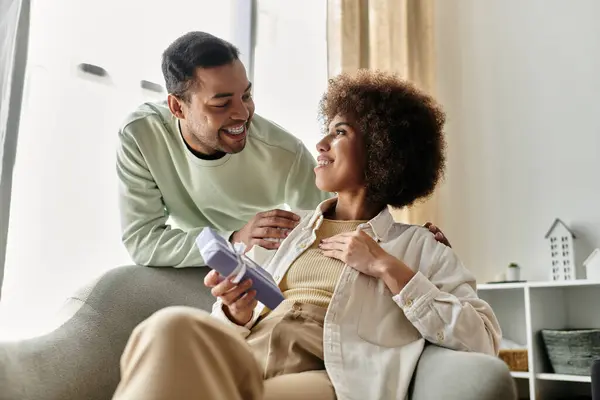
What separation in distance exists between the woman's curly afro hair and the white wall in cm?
147

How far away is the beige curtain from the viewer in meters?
2.85

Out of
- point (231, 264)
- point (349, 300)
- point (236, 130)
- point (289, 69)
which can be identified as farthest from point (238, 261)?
point (289, 69)

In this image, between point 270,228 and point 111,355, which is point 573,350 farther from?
point 111,355

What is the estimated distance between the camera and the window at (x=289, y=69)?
9.35ft

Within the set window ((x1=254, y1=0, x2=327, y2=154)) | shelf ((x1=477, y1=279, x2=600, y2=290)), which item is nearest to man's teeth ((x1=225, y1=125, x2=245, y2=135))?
window ((x1=254, y1=0, x2=327, y2=154))

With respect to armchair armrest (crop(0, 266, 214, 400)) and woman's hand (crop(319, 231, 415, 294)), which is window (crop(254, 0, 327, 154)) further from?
woman's hand (crop(319, 231, 415, 294))

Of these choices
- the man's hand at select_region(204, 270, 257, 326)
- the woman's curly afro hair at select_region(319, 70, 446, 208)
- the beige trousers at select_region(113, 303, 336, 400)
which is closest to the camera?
the beige trousers at select_region(113, 303, 336, 400)

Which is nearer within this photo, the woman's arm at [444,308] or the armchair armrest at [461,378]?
the armchair armrest at [461,378]

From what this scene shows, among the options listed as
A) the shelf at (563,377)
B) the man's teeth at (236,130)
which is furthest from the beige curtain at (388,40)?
the man's teeth at (236,130)

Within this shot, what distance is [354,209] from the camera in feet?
5.13

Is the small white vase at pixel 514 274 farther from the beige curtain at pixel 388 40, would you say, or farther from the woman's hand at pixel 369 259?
the woman's hand at pixel 369 259

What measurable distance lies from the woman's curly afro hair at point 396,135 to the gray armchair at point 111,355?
427 mm

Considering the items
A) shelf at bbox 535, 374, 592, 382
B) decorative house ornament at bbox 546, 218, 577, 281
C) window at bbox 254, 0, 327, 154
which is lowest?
shelf at bbox 535, 374, 592, 382

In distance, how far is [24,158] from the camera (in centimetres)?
201
